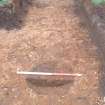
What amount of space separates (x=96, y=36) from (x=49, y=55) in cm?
104

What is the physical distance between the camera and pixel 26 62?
5.41 m

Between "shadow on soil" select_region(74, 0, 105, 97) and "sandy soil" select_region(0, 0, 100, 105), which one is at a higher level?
"shadow on soil" select_region(74, 0, 105, 97)

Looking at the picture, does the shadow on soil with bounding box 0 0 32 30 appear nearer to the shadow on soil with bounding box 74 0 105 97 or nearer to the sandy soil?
the sandy soil

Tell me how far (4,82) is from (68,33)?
2009 mm

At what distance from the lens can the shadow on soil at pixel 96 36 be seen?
193 inches

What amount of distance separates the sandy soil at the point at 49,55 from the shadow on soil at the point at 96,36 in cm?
7

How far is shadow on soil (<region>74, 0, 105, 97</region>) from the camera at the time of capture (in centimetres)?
491

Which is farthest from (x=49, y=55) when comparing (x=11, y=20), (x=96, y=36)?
(x=11, y=20)

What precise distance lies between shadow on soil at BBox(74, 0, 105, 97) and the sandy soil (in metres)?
0.07

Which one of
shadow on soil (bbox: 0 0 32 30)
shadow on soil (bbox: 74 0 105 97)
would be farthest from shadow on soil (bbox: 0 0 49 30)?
shadow on soil (bbox: 74 0 105 97)

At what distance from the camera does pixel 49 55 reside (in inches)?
220

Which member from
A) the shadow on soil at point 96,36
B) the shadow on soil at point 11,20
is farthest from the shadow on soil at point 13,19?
the shadow on soil at point 96,36

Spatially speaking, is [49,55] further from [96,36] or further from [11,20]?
[11,20]

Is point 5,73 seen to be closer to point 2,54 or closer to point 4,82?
point 4,82
